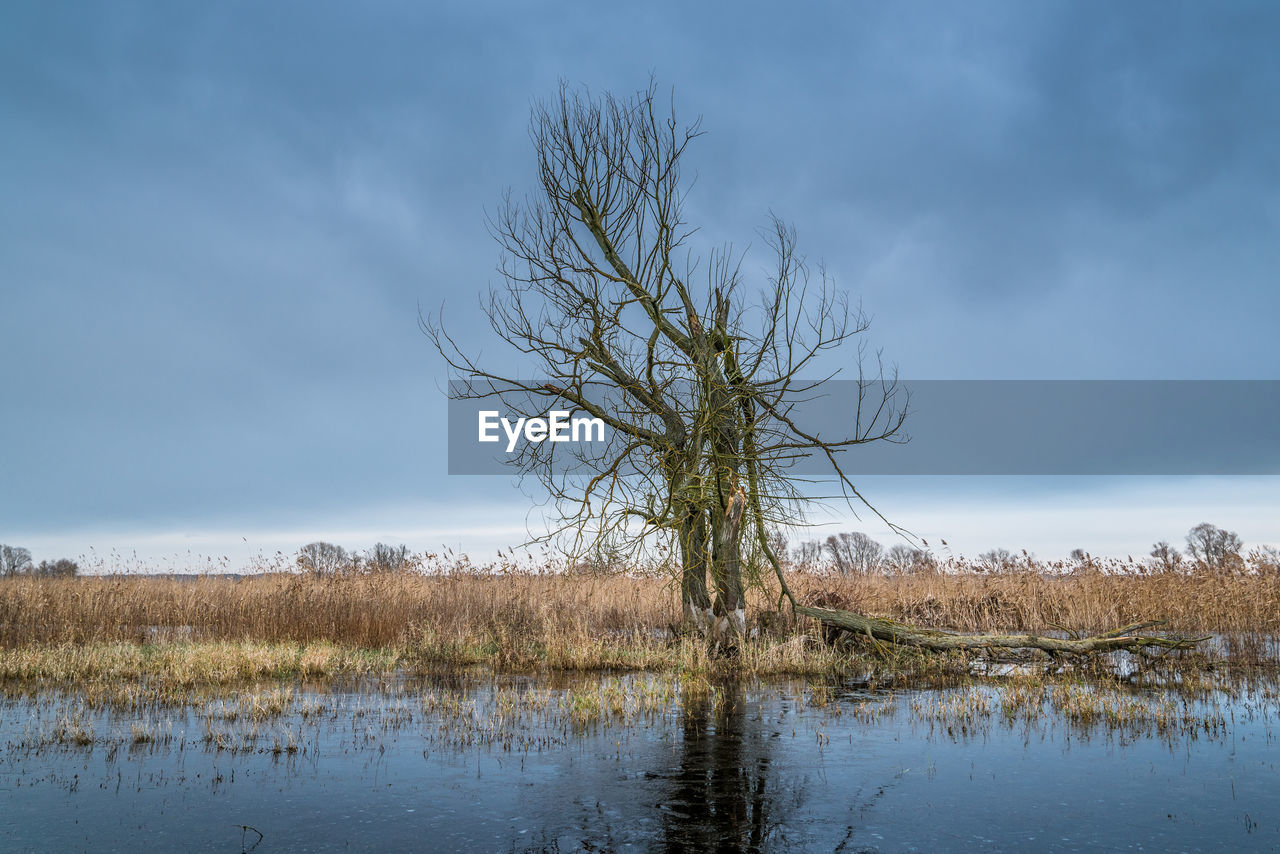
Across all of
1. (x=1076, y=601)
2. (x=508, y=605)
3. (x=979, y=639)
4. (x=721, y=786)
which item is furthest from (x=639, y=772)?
(x=1076, y=601)

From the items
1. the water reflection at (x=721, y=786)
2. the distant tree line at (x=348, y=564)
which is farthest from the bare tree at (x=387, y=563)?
the water reflection at (x=721, y=786)

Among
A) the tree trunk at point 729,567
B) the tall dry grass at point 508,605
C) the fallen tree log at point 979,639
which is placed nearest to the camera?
the fallen tree log at point 979,639

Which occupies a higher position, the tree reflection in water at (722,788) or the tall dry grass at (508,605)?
the tall dry grass at (508,605)

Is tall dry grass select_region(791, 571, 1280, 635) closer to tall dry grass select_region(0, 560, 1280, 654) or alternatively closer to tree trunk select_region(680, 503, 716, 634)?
tall dry grass select_region(0, 560, 1280, 654)

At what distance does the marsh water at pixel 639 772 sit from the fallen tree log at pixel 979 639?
2.22 m

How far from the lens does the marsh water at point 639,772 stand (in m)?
5.75

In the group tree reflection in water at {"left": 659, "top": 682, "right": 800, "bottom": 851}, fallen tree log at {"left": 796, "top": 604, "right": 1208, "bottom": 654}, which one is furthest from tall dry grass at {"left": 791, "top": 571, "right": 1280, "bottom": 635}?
tree reflection in water at {"left": 659, "top": 682, "right": 800, "bottom": 851}

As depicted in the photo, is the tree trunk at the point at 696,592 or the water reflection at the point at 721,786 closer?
the water reflection at the point at 721,786

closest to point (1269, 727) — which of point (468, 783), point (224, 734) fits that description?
point (468, 783)

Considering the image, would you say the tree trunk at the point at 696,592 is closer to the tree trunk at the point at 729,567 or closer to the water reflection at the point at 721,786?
the tree trunk at the point at 729,567

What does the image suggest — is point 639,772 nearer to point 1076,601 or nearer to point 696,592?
point 696,592

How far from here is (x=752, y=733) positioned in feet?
29.7

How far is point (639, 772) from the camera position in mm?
7328

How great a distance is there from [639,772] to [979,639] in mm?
8825
